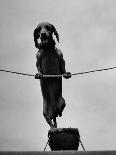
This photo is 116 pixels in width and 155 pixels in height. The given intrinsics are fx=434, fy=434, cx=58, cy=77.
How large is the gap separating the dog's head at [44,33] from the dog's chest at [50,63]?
384 mm

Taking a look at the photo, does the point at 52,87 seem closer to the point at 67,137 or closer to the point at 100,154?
the point at 67,137

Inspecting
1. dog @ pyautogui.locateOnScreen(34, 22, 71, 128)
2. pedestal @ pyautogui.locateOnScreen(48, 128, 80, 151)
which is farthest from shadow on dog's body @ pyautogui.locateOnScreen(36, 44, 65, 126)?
pedestal @ pyautogui.locateOnScreen(48, 128, 80, 151)

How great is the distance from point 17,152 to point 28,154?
0.72 ft

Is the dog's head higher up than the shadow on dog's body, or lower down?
higher up

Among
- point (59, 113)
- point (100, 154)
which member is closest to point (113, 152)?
point (100, 154)

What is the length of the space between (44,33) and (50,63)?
823mm

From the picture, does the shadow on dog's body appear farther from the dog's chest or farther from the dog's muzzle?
the dog's muzzle

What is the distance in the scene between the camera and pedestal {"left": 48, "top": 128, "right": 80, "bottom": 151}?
10.3 meters

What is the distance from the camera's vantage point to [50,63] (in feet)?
38.4

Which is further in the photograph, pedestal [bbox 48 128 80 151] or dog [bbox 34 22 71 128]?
dog [bbox 34 22 71 128]

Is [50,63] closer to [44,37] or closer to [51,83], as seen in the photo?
[51,83]

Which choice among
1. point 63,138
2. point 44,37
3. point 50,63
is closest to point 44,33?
point 44,37

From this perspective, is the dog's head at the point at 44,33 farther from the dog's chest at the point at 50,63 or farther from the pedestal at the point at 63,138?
the pedestal at the point at 63,138

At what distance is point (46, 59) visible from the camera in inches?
462
